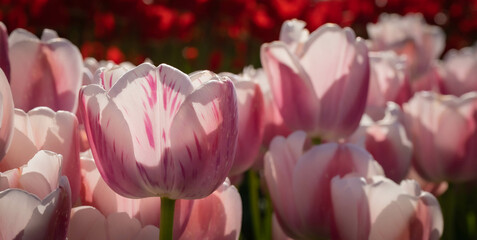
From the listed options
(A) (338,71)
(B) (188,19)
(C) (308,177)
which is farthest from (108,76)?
(B) (188,19)

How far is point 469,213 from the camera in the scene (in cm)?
157

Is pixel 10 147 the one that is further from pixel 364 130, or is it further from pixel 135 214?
pixel 364 130

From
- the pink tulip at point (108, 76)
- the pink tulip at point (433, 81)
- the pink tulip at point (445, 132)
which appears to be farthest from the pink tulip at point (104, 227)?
the pink tulip at point (433, 81)

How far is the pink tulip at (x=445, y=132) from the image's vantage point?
1064 mm

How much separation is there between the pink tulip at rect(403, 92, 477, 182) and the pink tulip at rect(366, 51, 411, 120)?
5 cm

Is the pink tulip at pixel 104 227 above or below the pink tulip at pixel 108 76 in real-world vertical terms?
below

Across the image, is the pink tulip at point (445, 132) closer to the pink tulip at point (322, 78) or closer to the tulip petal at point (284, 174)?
the pink tulip at point (322, 78)

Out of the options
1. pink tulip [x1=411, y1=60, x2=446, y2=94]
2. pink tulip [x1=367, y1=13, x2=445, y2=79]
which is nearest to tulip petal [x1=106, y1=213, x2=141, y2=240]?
pink tulip [x1=411, y1=60, x2=446, y2=94]

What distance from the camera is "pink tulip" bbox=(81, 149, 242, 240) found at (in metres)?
0.63

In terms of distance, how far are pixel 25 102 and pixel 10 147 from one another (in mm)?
164

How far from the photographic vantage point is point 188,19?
285 cm

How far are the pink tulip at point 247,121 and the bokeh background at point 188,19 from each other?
1.26 meters

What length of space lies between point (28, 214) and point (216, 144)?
0.15 meters

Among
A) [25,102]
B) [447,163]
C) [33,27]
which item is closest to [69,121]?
[25,102]
